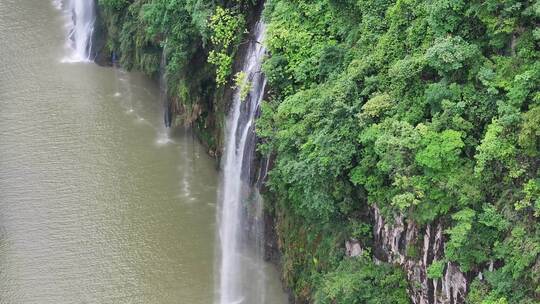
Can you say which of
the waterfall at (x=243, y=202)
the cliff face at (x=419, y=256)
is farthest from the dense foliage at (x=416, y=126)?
the waterfall at (x=243, y=202)

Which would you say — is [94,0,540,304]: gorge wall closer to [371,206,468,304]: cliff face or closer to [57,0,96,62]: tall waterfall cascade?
[371,206,468,304]: cliff face

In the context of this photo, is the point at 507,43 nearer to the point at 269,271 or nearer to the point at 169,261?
the point at 269,271

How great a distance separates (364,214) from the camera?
1582 cm

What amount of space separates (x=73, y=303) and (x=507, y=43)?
512 inches

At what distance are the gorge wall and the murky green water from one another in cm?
334

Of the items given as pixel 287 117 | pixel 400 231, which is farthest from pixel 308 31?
pixel 400 231

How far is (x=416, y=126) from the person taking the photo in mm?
14055

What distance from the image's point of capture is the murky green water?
2036 centimetres

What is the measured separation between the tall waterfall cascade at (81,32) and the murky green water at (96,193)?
83cm

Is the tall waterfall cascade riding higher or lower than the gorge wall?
higher

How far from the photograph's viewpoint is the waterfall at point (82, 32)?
3122 centimetres

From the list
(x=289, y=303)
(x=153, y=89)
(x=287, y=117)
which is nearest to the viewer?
(x=287, y=117)

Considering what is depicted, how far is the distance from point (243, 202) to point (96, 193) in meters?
5.92

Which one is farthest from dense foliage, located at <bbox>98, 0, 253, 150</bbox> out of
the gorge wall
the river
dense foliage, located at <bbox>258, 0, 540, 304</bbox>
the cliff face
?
the cliff face
